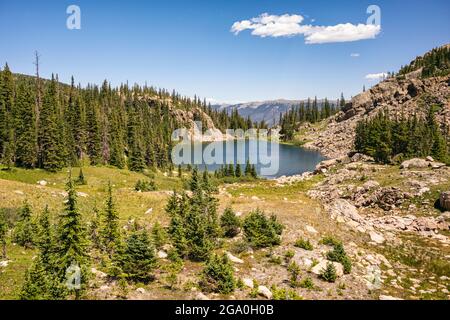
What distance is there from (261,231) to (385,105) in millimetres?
146499

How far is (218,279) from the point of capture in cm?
1828

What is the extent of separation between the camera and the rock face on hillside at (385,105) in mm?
132625

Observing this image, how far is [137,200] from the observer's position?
42.5 meters

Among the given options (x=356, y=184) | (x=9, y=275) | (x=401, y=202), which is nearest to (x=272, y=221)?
(x=9, y=275)

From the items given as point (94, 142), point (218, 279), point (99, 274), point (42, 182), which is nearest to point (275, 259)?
point (218, 279)

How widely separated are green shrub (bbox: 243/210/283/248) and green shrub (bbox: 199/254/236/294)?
8.07 metres

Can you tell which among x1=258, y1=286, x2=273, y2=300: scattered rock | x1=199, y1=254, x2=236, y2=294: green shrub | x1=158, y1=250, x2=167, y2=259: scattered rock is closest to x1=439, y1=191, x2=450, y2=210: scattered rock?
x1=258, y1=286, x2=273, y2=300: scattered rock

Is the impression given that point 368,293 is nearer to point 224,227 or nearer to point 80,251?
point 224,227

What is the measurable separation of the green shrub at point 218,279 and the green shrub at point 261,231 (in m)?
8.07

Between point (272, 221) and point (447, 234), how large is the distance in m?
18.1

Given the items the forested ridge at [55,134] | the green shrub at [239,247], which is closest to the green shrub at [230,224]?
the green shrub at [239,247]

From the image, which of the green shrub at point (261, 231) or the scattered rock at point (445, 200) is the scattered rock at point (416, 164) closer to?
the scattered rock at point (445, 200)

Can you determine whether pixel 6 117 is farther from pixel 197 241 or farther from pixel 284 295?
pixel 284 295

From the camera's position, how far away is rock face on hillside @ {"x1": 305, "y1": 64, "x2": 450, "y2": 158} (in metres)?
133
